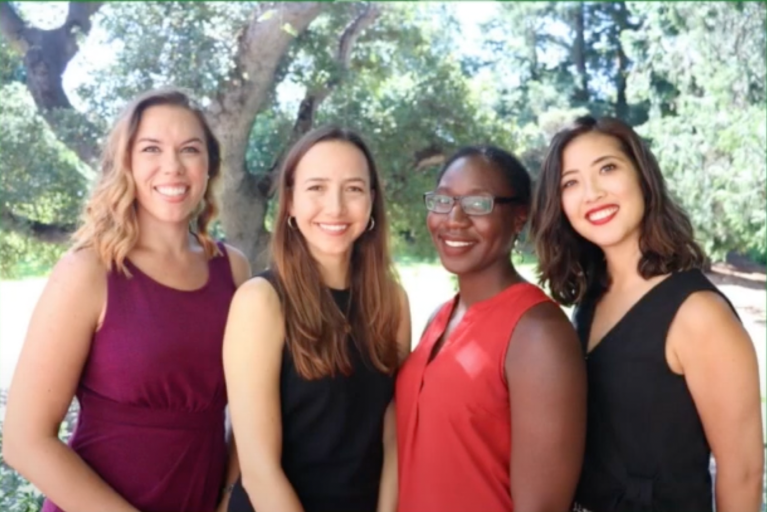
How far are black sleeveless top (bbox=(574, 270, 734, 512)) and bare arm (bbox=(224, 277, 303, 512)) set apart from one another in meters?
0.71

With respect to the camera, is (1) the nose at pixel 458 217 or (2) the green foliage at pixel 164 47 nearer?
(1) the nose at pixel 458 217

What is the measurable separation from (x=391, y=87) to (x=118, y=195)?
2.87 m

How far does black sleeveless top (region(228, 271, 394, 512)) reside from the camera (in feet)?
5.47

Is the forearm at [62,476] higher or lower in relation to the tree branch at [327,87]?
lower

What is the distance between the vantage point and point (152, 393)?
1.60 metres

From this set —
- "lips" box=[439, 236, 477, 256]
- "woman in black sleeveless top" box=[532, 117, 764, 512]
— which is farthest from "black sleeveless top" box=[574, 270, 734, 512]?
"lips" box=[439, 236, 477, 256]

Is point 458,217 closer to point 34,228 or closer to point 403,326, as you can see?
point 403,326

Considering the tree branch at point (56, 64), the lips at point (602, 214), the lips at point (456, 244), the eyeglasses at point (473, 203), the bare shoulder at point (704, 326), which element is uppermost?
the tree branch at point (56, 64)

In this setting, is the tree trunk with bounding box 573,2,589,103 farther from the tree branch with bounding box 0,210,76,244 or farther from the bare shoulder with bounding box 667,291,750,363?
the bare shoulder with bounding box 667,291,750,363

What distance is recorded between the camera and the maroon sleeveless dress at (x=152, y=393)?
1.57 meters

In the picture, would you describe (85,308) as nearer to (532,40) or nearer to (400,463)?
(400,463)

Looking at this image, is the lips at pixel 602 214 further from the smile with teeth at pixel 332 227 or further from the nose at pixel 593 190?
the smile with teeth at pixel 332 227

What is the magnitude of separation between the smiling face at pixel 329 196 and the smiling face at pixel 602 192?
51cm

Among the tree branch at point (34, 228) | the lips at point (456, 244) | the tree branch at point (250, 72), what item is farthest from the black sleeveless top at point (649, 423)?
the tree branch at point (250, 72)
